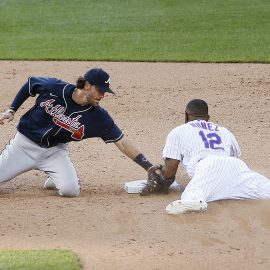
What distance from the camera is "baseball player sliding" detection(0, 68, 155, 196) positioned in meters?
8.70

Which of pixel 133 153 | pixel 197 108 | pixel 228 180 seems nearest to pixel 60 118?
pixel 133 153

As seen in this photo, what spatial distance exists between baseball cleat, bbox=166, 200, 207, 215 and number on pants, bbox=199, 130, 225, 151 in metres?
0.88

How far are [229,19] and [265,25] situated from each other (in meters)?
1.18

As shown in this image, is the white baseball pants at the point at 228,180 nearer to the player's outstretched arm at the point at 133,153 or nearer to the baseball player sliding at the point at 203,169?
the baseball player sliding at the point at 203,169

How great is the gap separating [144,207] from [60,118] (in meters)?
1.25

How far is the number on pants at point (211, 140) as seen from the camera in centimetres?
867

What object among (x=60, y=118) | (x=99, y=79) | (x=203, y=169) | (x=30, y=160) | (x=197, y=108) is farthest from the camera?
(x=30, y=160)

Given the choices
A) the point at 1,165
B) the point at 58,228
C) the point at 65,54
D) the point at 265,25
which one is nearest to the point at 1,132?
the point at 1,165

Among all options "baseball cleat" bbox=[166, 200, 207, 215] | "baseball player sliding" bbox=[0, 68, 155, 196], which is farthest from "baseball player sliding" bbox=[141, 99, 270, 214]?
"baseball player sliding" bbox=[0, 68, 155, 196]

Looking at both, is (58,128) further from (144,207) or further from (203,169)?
(203,169)

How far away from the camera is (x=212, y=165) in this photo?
8.34 m

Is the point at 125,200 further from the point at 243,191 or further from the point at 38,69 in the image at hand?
the point at 38,69

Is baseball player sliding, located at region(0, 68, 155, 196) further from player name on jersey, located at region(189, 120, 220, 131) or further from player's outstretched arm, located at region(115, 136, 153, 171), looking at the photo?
player name on jersey, located at region(189, 120, 220, 131)

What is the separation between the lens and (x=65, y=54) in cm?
1653
